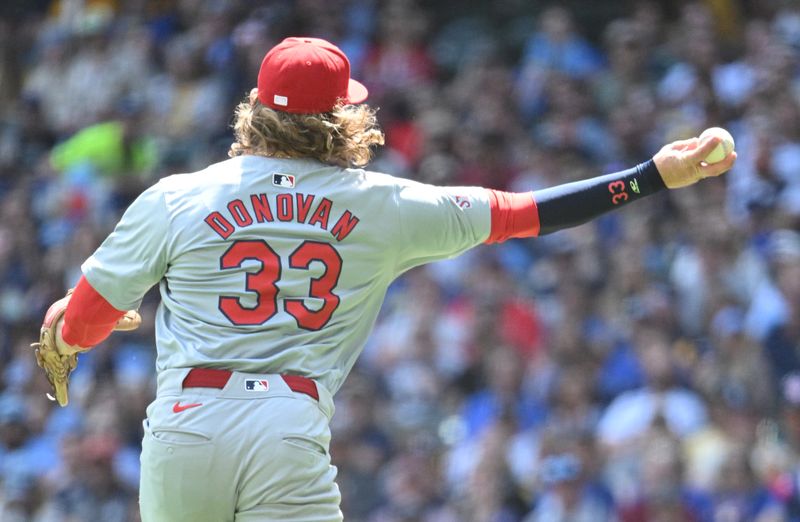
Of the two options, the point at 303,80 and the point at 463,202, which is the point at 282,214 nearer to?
the point at 303,80

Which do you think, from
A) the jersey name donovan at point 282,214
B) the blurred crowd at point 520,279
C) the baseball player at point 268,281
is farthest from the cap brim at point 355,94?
the blurred crowd at point 520,279

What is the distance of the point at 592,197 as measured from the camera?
11.5 ft

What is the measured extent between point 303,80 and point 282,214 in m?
0.34

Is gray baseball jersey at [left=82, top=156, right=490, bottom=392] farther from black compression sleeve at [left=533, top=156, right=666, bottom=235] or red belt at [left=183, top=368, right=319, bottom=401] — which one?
black compression sleeve at [left=533, top=156, right=666, bottom=235]

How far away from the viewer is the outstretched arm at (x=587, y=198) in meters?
3.49

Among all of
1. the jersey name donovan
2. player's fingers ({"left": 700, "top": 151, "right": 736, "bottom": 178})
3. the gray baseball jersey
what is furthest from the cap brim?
player's fingers ({"left": 700, "top": 151, "right": 736, "bottom": 178})

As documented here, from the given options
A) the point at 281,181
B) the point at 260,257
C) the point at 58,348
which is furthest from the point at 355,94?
the point at 58,348

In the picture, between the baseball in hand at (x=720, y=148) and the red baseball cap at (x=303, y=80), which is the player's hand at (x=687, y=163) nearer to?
the baseball in hand at (x=720, y=148)

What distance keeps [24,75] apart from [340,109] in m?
9.77

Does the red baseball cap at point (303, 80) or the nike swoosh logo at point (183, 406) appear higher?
the red baseball cap at point (303, 80)

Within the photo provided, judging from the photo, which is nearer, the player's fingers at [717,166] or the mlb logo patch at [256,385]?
the mlb logo patch at [256,385]

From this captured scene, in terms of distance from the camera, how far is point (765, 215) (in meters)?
7.88

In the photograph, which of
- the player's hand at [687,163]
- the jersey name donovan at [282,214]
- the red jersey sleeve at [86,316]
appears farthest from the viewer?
the player's hand at [687,163]

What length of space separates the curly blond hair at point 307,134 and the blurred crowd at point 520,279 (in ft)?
13.3
